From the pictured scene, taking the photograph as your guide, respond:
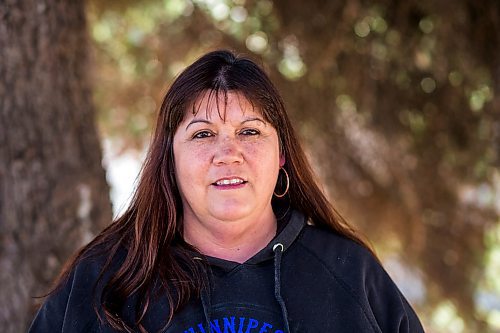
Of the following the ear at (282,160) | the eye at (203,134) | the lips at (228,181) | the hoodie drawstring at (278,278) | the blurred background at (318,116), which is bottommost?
the hoodie drawstring at (278,278)

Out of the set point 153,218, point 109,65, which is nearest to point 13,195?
point 153,218

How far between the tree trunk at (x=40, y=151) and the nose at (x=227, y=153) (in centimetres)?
108

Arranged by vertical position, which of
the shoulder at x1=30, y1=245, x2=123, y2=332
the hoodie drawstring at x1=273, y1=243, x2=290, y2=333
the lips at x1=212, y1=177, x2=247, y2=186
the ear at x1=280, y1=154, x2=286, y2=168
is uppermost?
the ear at x1=280, y1=154, x2=286, y2=168

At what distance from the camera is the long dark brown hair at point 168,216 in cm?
240

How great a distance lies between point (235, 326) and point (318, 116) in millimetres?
2583

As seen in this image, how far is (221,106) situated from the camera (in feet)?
7.93

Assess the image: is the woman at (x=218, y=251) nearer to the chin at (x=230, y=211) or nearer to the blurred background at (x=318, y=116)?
the chin at (x=230, y=211)

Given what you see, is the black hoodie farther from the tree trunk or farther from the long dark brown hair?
the tree trunk

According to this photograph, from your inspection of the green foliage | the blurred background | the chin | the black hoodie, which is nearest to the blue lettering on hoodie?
the black hoodie

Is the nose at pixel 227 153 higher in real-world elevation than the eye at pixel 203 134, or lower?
lower

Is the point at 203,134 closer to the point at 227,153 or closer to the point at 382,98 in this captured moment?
the point at 227,153

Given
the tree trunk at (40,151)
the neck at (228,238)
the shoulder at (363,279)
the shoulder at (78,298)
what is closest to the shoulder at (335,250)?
the shoulder at (363,279)

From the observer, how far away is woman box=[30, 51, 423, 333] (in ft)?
7.80

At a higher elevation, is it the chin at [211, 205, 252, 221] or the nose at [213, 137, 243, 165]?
the nose at [213, 137, 243, 165]
